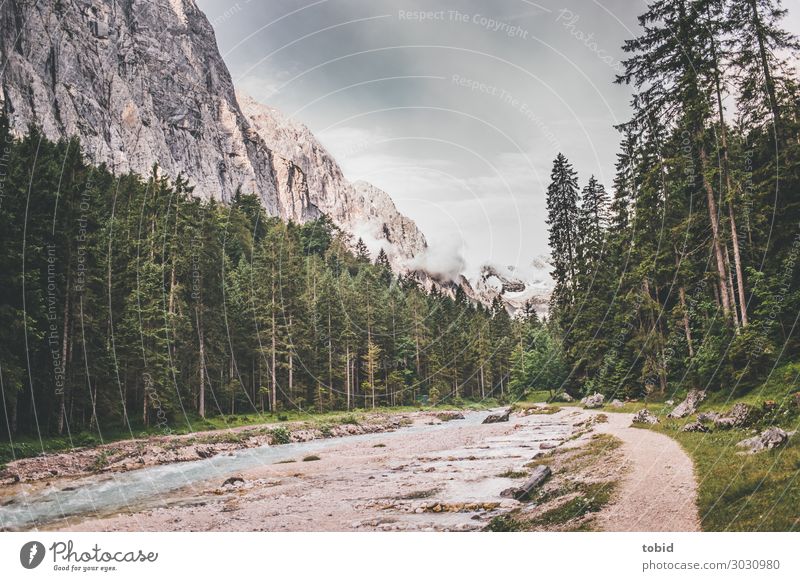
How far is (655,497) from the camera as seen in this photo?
821 centimetres

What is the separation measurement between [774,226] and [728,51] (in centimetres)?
592

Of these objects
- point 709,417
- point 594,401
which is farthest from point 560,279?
point 709,417

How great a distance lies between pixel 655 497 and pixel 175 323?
26160 mm

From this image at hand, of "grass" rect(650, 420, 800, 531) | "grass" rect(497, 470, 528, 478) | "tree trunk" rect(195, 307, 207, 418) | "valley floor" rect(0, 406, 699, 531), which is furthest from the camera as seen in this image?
"tree trunk" rect(195, 307, 207, 418)

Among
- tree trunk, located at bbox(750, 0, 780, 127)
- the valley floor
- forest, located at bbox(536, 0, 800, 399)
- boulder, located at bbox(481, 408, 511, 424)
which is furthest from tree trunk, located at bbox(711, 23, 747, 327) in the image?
boulder, located at bbox(481, 408, 511, 424)

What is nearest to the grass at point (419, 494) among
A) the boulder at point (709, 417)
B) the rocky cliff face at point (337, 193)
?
the boulder at point (709, 417)

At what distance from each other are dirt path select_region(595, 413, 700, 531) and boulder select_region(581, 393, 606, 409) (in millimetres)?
20236

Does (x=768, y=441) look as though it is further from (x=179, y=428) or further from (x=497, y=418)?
(x=497, y=418)

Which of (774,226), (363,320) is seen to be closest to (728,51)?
(774,226)

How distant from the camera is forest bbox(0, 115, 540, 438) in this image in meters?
13.9

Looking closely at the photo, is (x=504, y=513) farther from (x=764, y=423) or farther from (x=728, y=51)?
(x=728, y=51)

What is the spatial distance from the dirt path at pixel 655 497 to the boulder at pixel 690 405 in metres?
5.22

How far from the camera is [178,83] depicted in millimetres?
60469

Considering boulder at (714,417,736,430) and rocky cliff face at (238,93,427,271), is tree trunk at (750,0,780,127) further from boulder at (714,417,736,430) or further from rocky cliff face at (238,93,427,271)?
rocky cliff face at (238,93,427,271)
